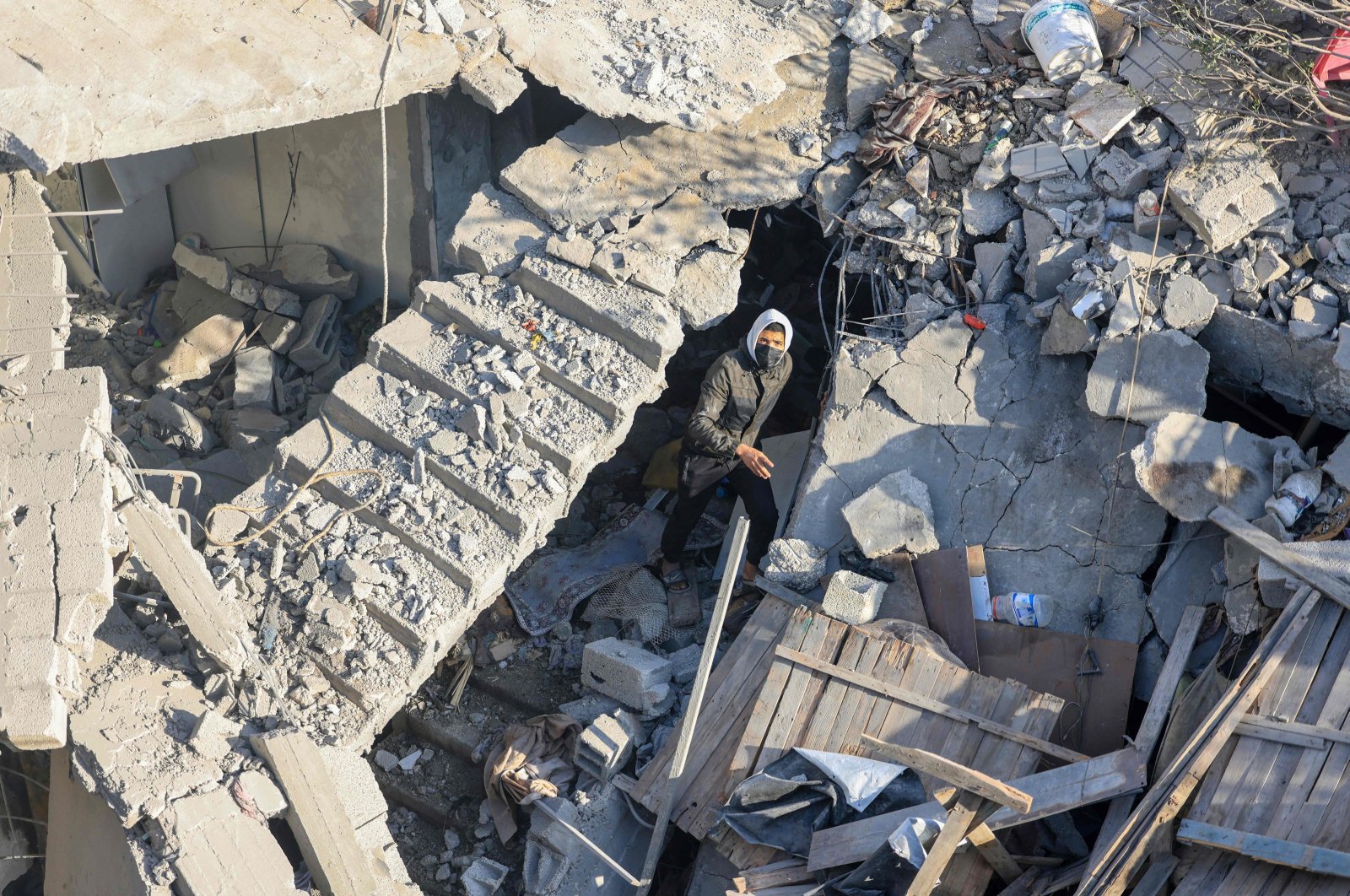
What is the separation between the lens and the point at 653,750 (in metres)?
5.88

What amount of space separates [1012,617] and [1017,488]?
68 centimetres

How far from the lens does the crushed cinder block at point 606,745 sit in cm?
571

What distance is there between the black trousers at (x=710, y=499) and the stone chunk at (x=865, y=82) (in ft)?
6.63

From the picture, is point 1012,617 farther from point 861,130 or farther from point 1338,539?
point 861,130

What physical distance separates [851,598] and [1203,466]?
1708 mm

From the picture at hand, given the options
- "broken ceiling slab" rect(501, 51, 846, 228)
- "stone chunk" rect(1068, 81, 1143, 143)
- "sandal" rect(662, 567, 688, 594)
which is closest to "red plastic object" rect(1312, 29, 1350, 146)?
"stone chunk" rect(1068, 81, 1143, 143)

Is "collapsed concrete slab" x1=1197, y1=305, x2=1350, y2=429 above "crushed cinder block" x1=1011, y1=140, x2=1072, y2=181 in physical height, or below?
below

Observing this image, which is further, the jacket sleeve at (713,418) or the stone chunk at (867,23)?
the stone chunk at (867,23)

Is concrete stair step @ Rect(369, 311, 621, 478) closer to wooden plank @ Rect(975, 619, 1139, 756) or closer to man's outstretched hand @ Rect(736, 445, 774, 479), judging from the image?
man's outstretched hand @ Rect(736, 445, 774, 479)

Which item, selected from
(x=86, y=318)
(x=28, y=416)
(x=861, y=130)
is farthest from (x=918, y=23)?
(x=86, y=318)

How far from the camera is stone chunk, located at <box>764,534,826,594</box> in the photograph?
5.95m

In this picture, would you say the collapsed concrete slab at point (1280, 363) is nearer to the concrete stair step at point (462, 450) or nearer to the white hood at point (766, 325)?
the white hood at point (766, 325)

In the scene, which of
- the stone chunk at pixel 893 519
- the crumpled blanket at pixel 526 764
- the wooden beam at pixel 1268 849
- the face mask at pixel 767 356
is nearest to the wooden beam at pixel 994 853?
the wooden beam at pixel 1268 849

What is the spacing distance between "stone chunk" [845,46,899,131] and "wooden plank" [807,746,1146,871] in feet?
11.9
